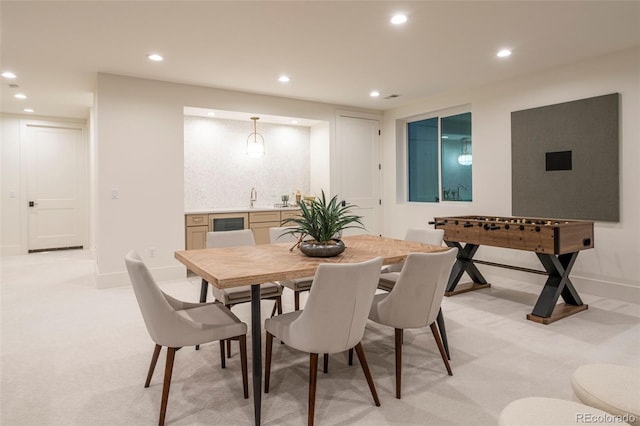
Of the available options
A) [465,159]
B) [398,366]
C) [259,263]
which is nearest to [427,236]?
[398,366]

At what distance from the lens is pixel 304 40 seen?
3664mm

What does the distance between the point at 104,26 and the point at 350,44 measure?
2189mm

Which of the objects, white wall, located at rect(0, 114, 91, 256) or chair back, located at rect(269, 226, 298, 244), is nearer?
chair back, located at rect(269, 226, 298, 244)

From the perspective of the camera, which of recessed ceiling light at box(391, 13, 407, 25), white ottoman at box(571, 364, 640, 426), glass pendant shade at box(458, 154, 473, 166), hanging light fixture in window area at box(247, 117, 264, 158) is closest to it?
white ottoman at box(571, 364, 640, 426)

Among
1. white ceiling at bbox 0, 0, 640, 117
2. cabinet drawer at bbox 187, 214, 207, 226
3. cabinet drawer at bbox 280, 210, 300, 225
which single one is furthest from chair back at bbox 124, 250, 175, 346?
cabinet drawer at bbox 280, 210, 300, 225

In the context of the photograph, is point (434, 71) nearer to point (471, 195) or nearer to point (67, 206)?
point (471, 195)

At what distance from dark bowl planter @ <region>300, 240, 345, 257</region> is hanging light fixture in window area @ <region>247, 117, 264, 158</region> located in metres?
3.90

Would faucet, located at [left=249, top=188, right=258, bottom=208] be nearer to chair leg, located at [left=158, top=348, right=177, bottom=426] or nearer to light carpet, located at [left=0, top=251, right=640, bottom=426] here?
light carpet, located at [left=0, top=251, right=640, bottom=426]

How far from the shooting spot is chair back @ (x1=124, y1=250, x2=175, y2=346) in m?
1.89

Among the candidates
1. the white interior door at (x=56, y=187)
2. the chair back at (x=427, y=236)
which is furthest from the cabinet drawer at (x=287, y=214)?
the white interior door at (x=56, y=187)

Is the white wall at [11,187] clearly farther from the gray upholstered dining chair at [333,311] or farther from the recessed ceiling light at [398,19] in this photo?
the gray upholstered dining chair at [333,311]

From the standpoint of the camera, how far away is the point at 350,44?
378 centimetres

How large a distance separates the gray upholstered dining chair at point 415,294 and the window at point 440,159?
382cm

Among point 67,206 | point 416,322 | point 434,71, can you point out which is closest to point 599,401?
point 416,322
